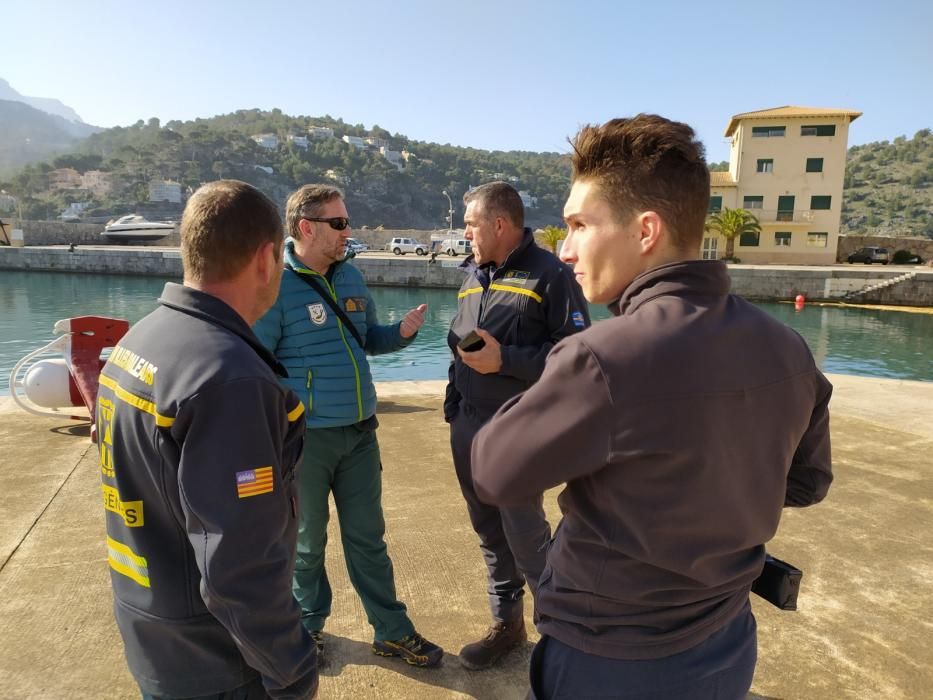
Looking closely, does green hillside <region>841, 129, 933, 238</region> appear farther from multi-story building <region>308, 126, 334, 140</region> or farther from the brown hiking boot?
multi-story building <region>308, 126, 334, 140</region>

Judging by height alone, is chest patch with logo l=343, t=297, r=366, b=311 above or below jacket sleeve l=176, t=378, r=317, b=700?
above

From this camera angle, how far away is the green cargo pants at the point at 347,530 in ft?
8.42

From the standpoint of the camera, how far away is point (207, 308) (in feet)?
4.58

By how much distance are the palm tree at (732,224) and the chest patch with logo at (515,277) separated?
40.4 meters

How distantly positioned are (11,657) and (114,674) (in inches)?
18.1

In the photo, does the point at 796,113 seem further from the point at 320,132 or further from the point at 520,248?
the point at 320,132

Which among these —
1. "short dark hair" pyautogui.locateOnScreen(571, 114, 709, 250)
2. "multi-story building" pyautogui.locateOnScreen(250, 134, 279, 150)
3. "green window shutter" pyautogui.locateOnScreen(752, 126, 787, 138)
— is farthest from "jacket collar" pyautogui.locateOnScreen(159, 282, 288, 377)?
"multi-story building" pyautogui.locateOnScreen(250, 134, 279, 150)

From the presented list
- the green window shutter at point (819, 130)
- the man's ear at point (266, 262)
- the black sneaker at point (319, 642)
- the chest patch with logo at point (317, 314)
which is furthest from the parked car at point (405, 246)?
the man's ear at point (266, 262)

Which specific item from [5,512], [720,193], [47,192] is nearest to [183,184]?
[47,192]

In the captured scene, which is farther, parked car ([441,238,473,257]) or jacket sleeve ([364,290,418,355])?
parked car ([441,238,473,257])

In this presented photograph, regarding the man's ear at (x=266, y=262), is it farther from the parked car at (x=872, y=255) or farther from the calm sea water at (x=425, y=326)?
the parked car at (x=872, y=255)

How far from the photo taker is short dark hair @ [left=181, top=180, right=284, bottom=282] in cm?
144

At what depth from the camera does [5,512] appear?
3631 mm

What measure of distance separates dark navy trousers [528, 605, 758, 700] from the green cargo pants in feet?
4.76
